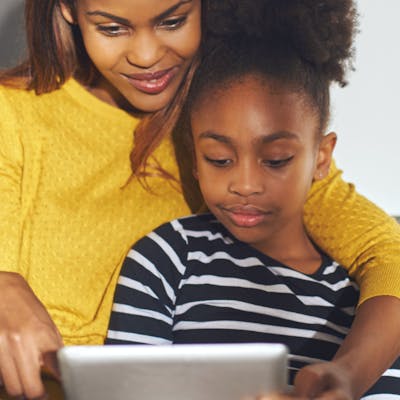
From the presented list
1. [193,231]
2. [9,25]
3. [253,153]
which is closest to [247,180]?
[253,153]

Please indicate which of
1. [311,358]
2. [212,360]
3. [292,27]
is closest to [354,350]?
[311,358]

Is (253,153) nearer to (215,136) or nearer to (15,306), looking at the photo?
(215,136)

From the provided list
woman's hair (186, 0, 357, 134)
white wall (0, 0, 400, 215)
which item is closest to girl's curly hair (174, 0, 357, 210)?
woman's hair (186, 0, 357, 134)

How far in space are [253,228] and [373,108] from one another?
2.14 feet

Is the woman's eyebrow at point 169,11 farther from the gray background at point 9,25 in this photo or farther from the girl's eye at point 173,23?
the gray background at point 9,25

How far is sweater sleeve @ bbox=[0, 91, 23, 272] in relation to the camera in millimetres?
1272

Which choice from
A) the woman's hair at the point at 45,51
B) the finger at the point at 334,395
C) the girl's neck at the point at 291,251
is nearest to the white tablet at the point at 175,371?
the finger at the point at 334,395

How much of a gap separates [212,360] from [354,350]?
0.33m

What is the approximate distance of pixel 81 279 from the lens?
1336 millimetres

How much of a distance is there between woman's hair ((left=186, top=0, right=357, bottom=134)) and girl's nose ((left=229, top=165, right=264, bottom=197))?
0.12 m

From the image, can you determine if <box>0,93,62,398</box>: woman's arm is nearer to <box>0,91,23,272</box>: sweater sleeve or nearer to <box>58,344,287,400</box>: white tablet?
<box>0,91,23,272</box>: sweater sleeve

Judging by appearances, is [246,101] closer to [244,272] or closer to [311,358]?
[244,272]

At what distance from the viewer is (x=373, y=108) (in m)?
1.82

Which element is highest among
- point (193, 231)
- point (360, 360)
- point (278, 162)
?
point (278, 162)
